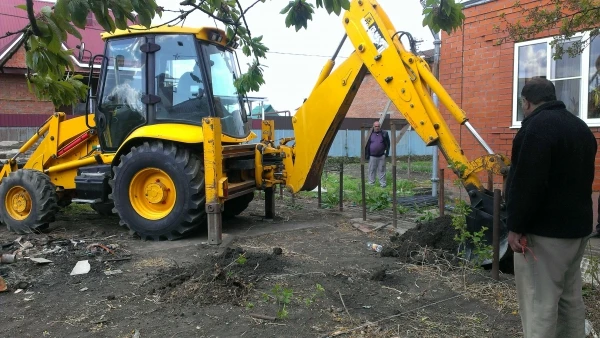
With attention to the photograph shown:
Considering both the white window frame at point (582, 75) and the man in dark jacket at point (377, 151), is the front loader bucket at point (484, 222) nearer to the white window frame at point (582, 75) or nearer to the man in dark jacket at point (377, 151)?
the white window frame at point (582, 75)

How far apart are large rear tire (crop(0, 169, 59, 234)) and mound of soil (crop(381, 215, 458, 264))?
4737 mm

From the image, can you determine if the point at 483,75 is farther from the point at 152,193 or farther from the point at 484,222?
the point at 152,193

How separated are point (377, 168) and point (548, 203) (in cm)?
1084

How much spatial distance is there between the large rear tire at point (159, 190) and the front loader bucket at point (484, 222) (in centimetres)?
319

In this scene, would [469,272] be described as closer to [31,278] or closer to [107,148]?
[31,278]

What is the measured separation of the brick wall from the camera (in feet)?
27.2

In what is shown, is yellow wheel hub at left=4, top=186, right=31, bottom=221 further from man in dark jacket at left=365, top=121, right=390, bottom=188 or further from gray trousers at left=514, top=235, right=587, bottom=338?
man in dark jacket at left=365, top=121, right=390, bottom=188

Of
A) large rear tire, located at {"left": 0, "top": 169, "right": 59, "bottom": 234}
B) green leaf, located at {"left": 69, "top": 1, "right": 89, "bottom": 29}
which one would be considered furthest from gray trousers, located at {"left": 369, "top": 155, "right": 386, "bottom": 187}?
green leaf, located at {"left": 69, "top": 1, "right": 89, "bottom": 29}

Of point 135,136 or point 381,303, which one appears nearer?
point 381,303

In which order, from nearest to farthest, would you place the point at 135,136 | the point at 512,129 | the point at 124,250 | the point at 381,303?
the point at 381,303 < the point at 124,250 < the point at 135,136 < the point at 512,129

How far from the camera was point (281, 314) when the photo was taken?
376cm

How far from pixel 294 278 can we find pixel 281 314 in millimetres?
955

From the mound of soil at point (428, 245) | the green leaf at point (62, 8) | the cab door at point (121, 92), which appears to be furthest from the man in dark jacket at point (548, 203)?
the cab door at point (121, 92)

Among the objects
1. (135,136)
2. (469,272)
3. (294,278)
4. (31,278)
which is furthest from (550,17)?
(31,278)
